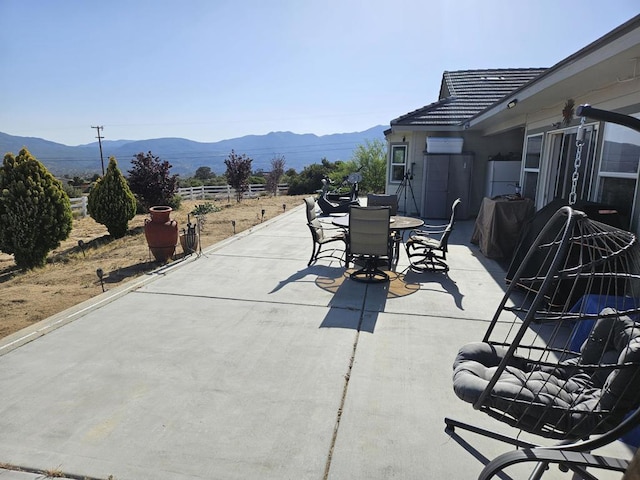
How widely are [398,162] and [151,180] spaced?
831 centimetres

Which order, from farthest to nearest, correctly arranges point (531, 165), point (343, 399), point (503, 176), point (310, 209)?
point (503, 176) → point (531, 165) → point (310, 209) → point (343, 399)

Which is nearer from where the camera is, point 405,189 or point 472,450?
point 472,450

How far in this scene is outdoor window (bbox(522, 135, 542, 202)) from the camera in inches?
285

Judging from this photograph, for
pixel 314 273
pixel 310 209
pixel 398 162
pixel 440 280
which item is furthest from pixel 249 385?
pixel 398 162

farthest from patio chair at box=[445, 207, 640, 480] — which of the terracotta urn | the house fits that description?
the terracotta urn

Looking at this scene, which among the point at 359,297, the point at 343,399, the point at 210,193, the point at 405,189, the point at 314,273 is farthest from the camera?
the point at 210,193

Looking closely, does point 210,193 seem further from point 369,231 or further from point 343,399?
point 343,399

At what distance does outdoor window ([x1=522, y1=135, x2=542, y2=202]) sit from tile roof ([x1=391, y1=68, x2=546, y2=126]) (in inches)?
72.4

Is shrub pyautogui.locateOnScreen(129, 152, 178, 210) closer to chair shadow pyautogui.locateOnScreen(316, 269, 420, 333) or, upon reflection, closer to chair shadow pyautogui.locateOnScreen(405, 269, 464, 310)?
chair shadow pyautogui.locateOnScreen(316, 269, 420, 333)

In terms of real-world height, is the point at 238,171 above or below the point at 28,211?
above

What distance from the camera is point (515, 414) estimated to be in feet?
5.50

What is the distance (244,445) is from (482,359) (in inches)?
54.9

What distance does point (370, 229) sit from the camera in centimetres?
471

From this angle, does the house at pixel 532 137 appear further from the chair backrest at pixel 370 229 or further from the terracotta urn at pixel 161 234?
the terracotta urn at pixel 161 234
